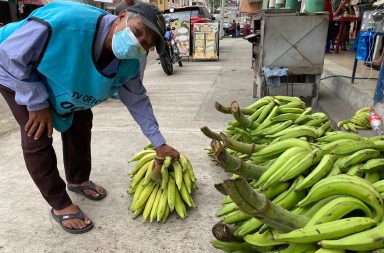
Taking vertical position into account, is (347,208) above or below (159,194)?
above

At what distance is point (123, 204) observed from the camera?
2836mm

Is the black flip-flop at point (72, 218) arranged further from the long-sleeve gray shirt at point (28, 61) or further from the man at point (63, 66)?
the long-sleeve gray shirt at point (28, 61)

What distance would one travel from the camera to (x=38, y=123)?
2188mm

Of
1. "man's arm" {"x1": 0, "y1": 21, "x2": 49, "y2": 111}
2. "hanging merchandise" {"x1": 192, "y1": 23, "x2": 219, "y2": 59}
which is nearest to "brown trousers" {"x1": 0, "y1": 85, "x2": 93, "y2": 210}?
"man's arm" {"x1": 0, "y1": 21, "x2": 49, "y2": 111}

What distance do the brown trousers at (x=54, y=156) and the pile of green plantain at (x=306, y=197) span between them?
4.26ft

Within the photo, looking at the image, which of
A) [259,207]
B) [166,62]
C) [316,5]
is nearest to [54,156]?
[259,207]

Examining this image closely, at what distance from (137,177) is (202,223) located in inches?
25.3

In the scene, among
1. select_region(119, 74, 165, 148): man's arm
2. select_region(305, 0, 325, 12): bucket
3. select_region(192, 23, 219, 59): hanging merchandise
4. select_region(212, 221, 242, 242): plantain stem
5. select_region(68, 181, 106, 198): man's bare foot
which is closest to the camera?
select_region(212, 221, 242, 242): plantain stem

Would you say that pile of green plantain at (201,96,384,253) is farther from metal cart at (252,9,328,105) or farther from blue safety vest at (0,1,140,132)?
metal cart at (252,9,328,105)

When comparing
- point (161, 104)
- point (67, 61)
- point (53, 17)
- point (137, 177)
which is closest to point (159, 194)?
point (137, 177)

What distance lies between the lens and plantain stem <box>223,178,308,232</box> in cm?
118

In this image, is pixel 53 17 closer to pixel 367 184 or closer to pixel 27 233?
pixel 27 233

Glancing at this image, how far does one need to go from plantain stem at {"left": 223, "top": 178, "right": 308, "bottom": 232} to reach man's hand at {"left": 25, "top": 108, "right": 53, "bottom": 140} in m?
1.47

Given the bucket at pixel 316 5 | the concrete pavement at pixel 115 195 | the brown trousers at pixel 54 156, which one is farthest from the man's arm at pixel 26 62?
the bucket at pixel 316 5
